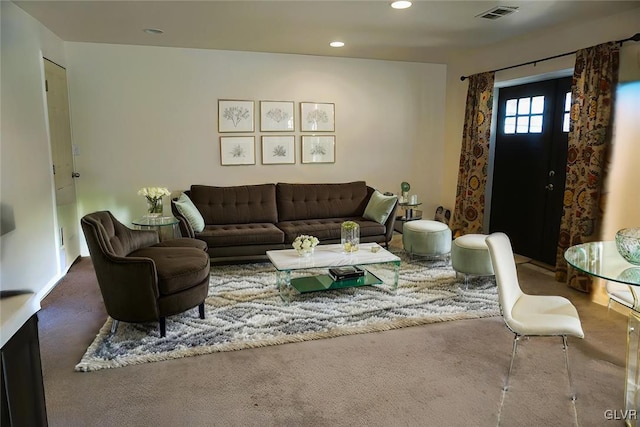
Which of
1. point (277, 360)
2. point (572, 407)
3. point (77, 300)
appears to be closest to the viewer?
point (572, 407)

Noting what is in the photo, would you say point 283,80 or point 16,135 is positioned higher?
point 283,80

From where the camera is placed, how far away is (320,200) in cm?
555

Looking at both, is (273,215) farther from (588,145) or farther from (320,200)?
(588,145)

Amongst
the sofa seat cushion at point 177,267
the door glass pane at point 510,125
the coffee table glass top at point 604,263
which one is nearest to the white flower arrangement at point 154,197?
the sofa seat cushion at point 177,267

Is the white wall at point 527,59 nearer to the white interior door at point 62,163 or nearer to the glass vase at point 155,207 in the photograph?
the glass vase at point 155,207

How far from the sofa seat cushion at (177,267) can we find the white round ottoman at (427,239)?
92.3 inches

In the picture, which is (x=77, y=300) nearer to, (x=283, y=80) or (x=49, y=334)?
(x=49, y=334)

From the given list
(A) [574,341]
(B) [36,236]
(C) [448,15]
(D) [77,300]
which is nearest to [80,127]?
(B) [36,236]

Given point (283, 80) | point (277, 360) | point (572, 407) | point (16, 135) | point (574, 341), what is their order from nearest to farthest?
point (572, 407), point (277, 360), point (574, 341), point (16, 135), point (283, 80)

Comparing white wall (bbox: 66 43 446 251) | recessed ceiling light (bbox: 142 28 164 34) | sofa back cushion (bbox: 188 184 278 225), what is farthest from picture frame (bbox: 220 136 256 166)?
recessed ceiling light (bbox: 142 28 164 34)

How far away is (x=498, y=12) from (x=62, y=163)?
4.43m

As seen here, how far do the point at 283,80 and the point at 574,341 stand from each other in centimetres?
424

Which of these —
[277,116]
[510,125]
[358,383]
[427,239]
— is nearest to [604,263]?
[358,383]

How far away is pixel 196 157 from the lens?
5414 mm
